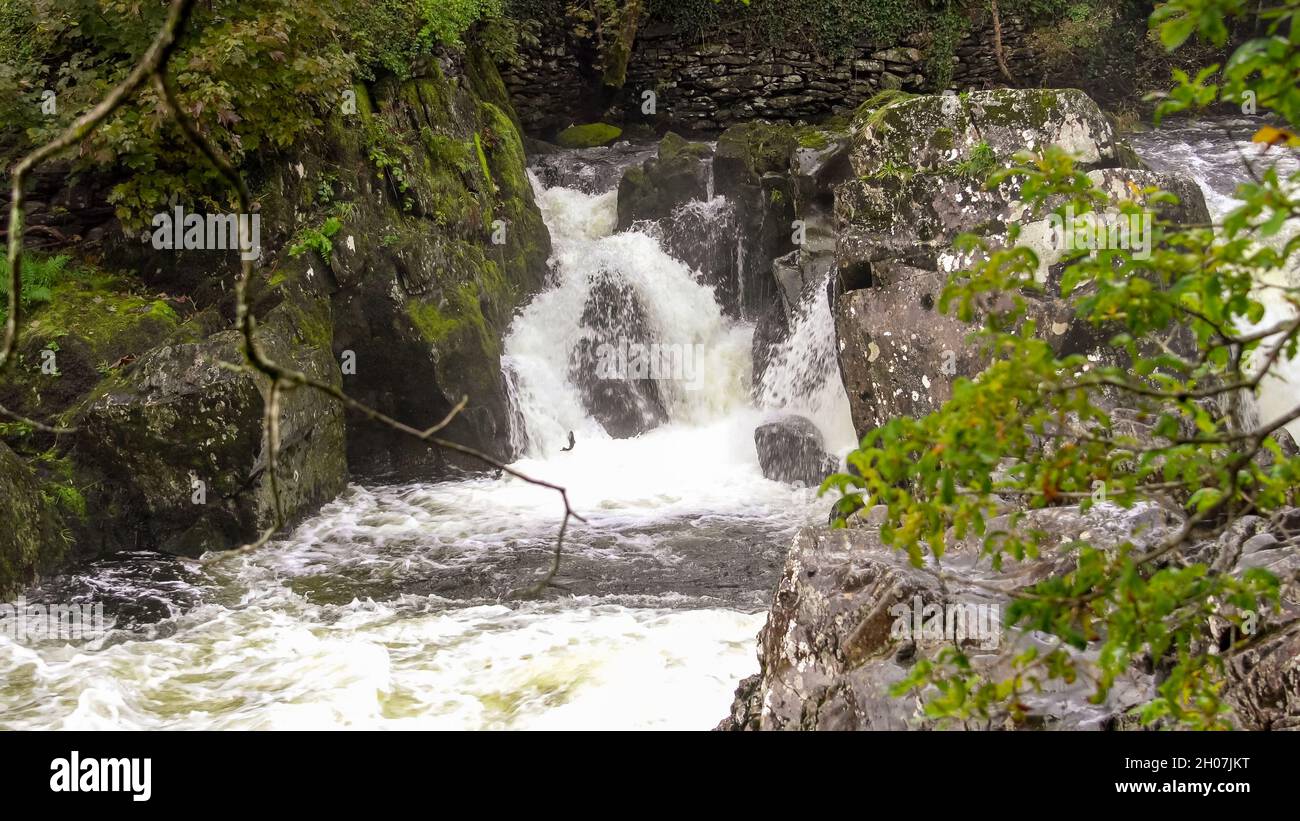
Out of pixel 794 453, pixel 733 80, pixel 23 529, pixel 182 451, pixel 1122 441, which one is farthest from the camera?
pixel 733 80

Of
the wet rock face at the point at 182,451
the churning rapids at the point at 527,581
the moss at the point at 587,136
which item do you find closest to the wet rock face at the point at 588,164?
the moss at the point at 587,136

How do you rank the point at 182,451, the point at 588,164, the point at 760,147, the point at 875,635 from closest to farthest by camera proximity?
the point at 875,635, the point at 182,451, the point at 760,147, the point at 588,164

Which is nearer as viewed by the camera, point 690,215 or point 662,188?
point 690,215

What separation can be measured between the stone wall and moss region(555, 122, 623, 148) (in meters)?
0.32

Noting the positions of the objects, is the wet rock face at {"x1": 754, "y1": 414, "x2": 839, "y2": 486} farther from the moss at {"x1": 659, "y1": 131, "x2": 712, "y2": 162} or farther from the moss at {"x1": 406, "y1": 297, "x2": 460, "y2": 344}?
the moss at {"x1": 659, "y1": 131, "x2": 712, "y2": 162}

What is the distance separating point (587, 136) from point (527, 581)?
10375 mm

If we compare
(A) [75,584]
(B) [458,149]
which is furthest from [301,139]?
(A) [75,584]

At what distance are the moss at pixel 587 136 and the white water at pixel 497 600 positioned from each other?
5.04 meters

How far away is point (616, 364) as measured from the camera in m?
12.7

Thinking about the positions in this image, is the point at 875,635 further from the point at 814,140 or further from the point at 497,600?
the point at 814,140

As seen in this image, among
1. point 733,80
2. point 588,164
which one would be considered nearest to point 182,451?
point 588,164

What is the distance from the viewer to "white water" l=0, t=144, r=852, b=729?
18.7 ft

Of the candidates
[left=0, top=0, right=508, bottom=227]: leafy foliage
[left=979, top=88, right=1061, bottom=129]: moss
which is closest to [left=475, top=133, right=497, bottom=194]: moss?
[left=0, top=0, right=508, bottom=227]: leafy foliage

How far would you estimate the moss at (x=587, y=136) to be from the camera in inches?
647
